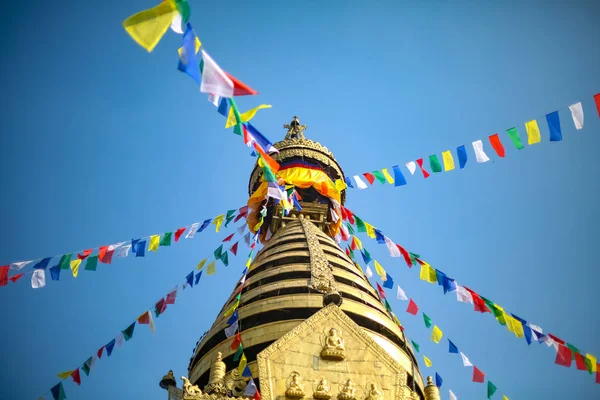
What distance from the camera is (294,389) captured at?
790 cm

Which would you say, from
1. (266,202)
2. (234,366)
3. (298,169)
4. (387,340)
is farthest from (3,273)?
(298,169)

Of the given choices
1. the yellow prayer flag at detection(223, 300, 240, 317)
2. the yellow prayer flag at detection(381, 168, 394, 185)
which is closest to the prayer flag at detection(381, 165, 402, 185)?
the yellow prayer flag at detection(381, 168, 394, 185)

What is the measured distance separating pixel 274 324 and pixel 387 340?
7.92ft

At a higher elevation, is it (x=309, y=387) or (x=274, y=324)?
(x=274, y=324)

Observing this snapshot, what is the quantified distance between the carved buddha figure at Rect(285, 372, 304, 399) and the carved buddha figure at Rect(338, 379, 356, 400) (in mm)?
541

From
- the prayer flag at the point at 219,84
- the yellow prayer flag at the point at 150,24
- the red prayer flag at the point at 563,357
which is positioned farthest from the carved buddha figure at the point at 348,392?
the red prayer flag at the point at 563,357

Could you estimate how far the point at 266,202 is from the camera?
1889 centimetres

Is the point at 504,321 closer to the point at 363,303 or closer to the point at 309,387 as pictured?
the point at 363,303

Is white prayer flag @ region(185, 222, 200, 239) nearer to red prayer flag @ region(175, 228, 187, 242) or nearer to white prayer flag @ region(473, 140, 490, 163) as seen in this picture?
red prayer flag @ region(175, 228, 187, 242)

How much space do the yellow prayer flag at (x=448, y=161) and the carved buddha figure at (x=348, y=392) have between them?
6.14 metres

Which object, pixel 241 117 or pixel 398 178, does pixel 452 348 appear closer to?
pixel 398 178

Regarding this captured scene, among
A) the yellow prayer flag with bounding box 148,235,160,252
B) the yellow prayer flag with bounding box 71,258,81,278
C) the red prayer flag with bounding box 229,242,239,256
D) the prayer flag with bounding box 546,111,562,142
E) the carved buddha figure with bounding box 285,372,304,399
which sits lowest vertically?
the carved buddha figure with bounding box 285,372,304,399

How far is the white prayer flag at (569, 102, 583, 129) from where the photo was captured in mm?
10245

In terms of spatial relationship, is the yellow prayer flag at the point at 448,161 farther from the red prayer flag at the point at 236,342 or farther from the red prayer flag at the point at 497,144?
the red prayer flag at the point at 236,342
